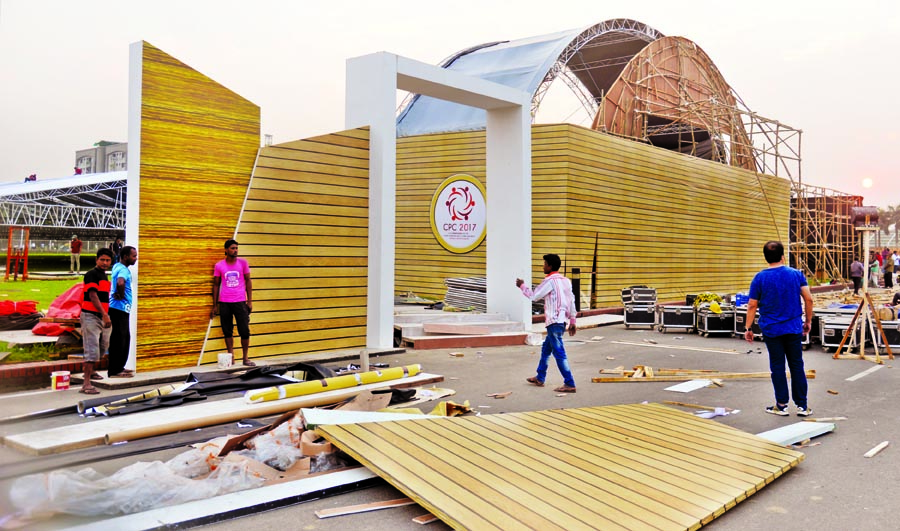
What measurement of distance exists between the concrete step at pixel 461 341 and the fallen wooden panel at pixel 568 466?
5514 mm

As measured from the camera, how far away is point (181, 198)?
8508 millimetres

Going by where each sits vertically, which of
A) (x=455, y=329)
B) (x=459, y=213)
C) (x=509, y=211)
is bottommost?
(x=455, y=329)

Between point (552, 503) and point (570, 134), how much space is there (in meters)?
14.3

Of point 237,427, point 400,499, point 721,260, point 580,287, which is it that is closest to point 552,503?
point 400,499

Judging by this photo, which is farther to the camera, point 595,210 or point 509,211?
point 595,210

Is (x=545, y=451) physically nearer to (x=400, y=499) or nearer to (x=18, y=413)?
(x=400, y=499)

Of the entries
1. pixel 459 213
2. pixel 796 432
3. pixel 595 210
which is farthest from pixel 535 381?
pixel 595 210

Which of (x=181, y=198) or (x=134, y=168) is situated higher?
(x=134, y=168)

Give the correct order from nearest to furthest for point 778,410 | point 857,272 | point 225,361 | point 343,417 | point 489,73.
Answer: point 343,417 → point 778,410 → point 225,361 → point 489,73 → point 857,272

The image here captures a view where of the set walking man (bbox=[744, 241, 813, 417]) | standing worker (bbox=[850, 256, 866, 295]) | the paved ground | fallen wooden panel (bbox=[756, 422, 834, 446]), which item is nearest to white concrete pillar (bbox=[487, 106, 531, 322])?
the paved ground

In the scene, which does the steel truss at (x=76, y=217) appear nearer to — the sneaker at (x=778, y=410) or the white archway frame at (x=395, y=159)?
the white archway frame at (x=395, y=159)

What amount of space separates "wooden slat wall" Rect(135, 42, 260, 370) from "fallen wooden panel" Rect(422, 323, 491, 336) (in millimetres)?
4292

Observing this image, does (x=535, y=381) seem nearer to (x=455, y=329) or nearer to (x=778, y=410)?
(x=778, y=410)

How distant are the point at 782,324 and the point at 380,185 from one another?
6.32 m
